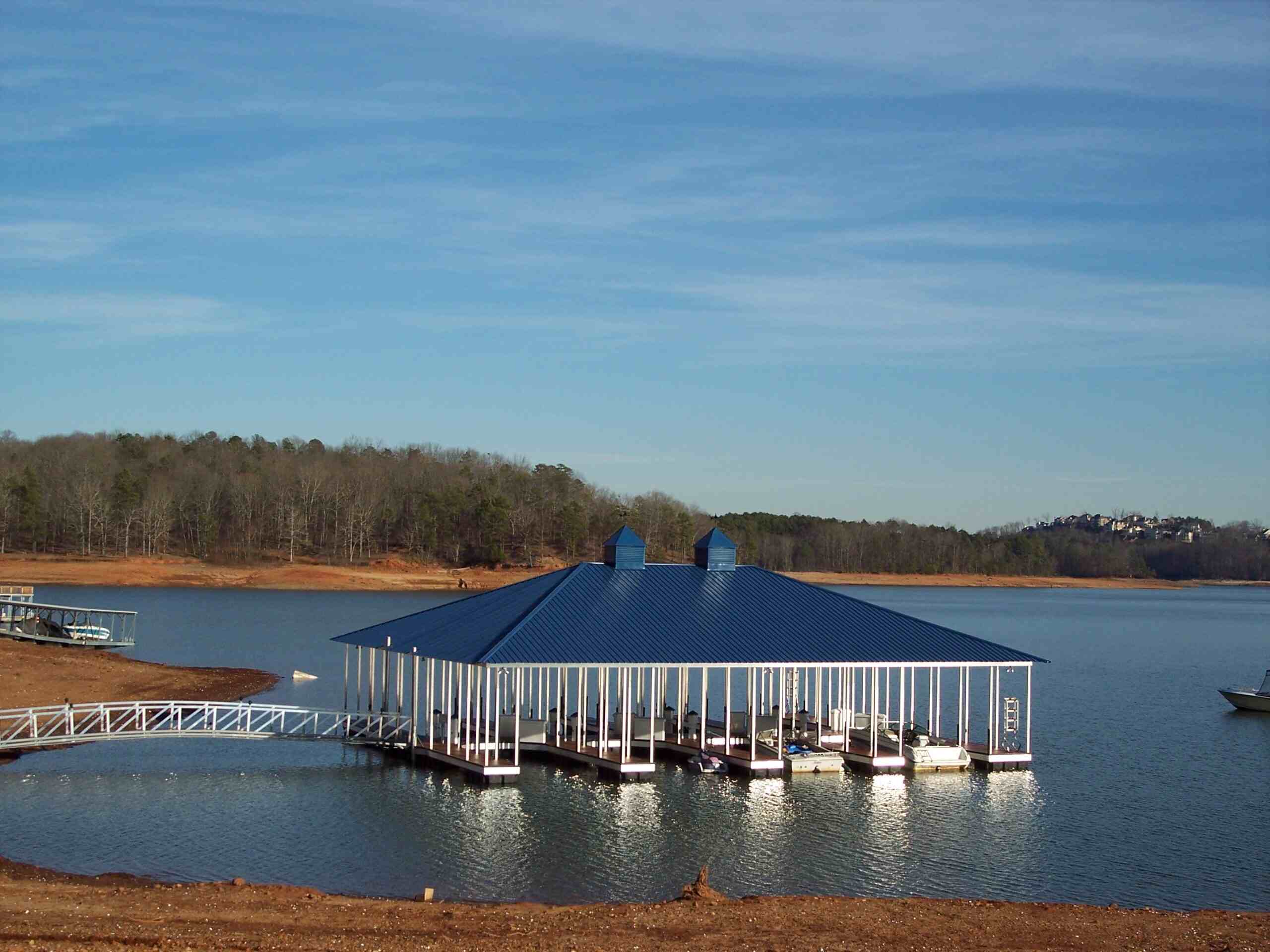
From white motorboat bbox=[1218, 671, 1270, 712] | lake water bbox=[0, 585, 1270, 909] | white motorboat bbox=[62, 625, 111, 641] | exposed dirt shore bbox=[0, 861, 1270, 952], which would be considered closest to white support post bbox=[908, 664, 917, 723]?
lake water bbox=[0, 585, 1270, 909]

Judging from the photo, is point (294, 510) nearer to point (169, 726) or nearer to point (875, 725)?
point (169, 726)

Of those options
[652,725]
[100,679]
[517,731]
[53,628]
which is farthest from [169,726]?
[53,628]

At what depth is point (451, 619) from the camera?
99.0 ft

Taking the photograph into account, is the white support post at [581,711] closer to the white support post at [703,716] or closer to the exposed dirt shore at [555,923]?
the white support post at [703,716]

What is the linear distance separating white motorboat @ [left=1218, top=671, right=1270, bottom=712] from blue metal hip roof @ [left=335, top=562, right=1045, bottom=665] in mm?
18631

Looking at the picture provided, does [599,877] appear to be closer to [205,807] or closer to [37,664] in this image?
[205,807]

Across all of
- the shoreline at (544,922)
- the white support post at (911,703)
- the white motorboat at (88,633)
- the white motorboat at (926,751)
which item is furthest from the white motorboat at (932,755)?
the white motorboat at (88,633)

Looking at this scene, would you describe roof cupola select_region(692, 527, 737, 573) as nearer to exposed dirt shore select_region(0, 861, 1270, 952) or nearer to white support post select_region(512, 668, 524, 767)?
white support post select_region(512, 668, 524, 767)

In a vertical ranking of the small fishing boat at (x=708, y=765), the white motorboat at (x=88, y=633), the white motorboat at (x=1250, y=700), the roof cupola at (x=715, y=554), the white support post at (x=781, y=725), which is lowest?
the white motorboat at (x=1250, y=700)

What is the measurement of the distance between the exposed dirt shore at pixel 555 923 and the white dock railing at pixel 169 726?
8.61 meters

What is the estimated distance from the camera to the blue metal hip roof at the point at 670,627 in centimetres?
2681

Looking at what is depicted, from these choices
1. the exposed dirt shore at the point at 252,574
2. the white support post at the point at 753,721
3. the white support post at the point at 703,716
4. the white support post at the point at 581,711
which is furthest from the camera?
the exposed dirt shore at the point at 252,574

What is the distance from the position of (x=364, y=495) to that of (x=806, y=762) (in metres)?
95.3

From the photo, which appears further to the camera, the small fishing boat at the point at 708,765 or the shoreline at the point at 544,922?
the small fishing boat at the point at 708,765
